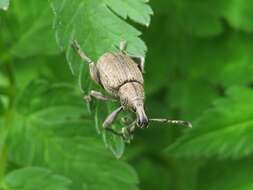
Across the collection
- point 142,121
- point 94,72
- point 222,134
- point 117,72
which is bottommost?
point 222,134

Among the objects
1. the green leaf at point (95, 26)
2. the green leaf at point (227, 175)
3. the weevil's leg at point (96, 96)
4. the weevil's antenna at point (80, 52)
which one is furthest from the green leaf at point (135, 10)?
the green leaf at point (227, 175)

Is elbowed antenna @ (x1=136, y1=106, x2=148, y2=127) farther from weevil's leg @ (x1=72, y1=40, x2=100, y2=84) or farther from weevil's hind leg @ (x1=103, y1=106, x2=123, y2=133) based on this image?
weevil's leg @ (x1=72, y1=40, x2=100, y2=84)

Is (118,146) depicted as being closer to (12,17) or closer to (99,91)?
(99,91)

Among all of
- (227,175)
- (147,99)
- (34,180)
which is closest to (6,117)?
(34,180)

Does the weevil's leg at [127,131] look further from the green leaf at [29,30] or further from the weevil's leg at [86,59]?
the green leaf at [29,30]

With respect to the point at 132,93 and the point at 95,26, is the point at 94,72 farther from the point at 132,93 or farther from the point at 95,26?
the point at 132,93

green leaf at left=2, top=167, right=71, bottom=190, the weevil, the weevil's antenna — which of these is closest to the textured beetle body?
the weevil
